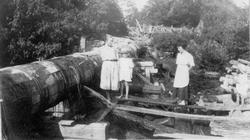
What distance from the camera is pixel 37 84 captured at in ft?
18.6

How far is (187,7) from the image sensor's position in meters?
30.5

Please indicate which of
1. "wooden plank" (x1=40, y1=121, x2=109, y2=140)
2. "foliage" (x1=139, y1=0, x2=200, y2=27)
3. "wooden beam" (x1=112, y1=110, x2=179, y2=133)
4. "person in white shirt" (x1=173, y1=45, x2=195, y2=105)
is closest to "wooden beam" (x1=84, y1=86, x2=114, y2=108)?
"wooden beam" (x1=112, y1=110, x2=179, y2=133)

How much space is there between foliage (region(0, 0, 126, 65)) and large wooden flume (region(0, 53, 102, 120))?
18.1ft

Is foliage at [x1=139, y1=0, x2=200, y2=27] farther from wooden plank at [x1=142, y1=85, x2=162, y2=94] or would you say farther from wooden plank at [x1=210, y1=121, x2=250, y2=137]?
wooden plank at [x1=210, y1=121, x2=250, y2=137]

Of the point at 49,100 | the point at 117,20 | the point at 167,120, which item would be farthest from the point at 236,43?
the point at 49,100

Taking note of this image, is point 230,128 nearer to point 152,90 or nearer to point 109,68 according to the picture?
point 109,68

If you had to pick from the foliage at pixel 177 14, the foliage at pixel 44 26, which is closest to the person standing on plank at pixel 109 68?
the foliage at pixel 44 26

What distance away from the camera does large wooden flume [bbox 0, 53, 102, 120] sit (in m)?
4.85

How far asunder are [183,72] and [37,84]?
4435 millimetres

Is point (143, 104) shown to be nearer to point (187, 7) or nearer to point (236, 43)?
point (236, 43)

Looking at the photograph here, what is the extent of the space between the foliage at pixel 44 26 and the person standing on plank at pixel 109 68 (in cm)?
554

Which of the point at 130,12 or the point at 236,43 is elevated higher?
the point at 130,12

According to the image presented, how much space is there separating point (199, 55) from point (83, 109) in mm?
10311

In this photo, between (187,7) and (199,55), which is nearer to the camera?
(199,55)
